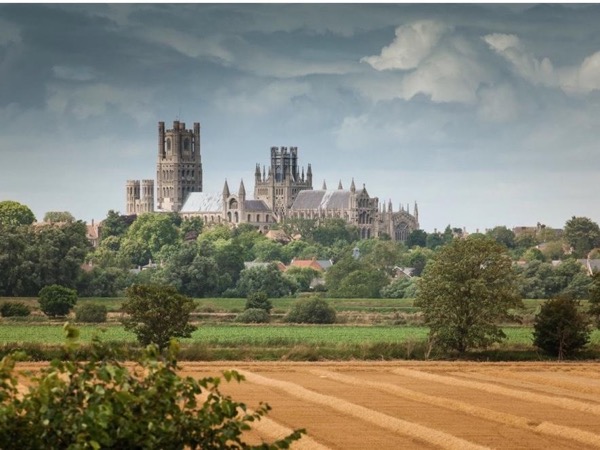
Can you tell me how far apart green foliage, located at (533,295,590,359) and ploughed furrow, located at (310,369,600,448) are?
11.9 m

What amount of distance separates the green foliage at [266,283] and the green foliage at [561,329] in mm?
60640

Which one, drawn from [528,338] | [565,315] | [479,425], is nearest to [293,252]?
[528,338]

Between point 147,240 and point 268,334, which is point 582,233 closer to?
point 147,240

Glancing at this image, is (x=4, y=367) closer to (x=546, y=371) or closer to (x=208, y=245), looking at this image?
(x=546, y=371)

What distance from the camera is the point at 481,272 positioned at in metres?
55.2

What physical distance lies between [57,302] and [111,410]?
226 ft

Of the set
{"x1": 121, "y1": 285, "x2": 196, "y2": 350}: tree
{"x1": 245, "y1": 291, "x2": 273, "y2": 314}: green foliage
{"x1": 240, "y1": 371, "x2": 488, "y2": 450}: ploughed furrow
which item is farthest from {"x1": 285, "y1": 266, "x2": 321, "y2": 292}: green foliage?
{"x1": 240, "y1": 371, "x2": 488, "y2": 450}: ploughed furrow

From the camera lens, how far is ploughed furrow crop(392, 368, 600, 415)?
1359 inches

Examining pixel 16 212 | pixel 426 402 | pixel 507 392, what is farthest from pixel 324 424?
pixel 16 212

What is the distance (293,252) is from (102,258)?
39.0 meters

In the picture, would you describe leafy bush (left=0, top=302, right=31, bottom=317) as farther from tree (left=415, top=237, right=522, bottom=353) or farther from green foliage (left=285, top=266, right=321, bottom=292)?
green foliage (left=285, top=266, right=321, bottom=292)

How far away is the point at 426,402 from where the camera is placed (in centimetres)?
3616

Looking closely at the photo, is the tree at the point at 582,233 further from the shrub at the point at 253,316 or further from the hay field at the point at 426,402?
the hay field at the point at 426,402

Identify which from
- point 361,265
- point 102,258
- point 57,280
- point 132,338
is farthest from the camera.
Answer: point 102,258
